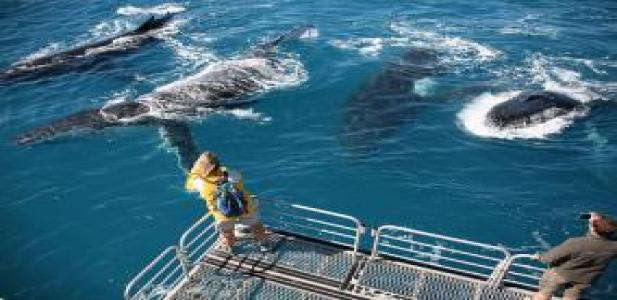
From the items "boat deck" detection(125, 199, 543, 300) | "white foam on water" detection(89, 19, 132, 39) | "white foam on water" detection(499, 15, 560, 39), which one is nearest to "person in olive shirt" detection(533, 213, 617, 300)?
"boat deck" detection(125, 199, 543, 300)

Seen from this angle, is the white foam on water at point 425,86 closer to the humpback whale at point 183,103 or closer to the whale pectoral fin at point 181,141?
the humpback whale at point 183,103

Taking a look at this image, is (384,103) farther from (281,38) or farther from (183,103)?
(281,38)

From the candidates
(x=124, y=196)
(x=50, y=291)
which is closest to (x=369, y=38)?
(x=124, y=196)

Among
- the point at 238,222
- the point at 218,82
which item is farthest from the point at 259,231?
the point at 218,82

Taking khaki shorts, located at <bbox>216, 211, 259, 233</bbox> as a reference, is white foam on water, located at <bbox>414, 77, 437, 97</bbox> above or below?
below

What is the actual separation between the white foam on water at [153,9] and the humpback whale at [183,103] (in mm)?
13386

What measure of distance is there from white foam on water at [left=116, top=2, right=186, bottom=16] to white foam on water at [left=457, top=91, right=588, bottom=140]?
2401cm

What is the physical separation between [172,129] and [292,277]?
15386mm

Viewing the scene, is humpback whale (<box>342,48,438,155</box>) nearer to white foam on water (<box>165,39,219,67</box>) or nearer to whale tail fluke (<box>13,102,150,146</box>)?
whale tail fluke (<box>13,102,150,146</box>)

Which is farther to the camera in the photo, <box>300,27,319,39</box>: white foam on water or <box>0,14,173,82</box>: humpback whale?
<box>300,27,319,39</box>: white foam on water

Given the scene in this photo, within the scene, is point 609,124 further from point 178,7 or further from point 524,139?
point 178,7

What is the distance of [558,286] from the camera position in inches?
506

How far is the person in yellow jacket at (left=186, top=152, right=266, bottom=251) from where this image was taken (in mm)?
14609

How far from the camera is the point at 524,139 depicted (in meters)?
26.8
